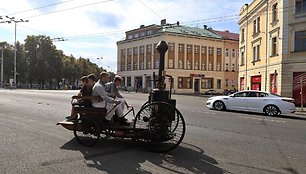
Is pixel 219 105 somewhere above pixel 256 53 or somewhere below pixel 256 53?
below

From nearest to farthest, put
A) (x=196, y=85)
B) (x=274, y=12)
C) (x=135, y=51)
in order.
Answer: (x=274, y=12), (x=196, y=85), (x=135, y=51)

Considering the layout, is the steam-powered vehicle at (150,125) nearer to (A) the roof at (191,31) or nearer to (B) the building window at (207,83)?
(A) the roof at (191,31)

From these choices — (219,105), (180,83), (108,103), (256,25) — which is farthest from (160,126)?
(180,83)

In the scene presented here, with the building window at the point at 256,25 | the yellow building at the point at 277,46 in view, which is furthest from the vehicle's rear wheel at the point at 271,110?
the building window at the point at 256,25

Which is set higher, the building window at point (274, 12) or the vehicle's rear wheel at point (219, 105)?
the building window at point (274, 12)

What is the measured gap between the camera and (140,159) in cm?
651

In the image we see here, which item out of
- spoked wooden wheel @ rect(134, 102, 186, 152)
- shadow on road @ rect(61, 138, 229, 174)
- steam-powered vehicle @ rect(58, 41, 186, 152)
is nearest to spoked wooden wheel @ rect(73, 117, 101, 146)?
steam-powered vehicle @ rect(58, 41, 186, 152)

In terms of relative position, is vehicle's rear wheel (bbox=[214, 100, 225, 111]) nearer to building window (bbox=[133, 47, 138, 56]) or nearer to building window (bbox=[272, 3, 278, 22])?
building window (bbox=[272, 3, 278, 22])

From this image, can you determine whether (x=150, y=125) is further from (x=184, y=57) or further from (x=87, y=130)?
(x=184, y=57)

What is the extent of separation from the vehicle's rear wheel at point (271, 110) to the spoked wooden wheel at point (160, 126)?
12.9 m

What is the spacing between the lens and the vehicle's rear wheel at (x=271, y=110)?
18594 millimetres

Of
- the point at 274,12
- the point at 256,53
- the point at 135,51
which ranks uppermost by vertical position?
the point at 135,51

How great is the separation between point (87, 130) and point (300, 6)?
26.6 meters

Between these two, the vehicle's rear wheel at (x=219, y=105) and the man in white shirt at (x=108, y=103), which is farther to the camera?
the vehicle's rear wheel at (x=219, y=105)
